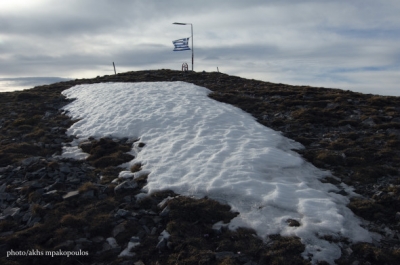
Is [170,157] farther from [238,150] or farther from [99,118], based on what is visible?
[99,118]

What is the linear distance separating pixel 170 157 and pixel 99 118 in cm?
760

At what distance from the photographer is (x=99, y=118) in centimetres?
1744

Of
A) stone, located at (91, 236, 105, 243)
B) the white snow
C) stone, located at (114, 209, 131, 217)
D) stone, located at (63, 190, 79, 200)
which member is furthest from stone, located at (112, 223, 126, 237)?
stone, located at (63, 190, 79, 200)

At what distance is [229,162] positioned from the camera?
11016mm

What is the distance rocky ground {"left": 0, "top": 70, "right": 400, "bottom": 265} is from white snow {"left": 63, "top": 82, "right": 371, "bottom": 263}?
0.41m

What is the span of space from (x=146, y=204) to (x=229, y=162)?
11.9 feet

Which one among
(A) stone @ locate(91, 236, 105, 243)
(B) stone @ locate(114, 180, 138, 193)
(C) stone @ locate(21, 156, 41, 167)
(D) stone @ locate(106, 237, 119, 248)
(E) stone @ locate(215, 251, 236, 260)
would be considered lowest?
(D) stone @ locate(106, 237, 119, 248)

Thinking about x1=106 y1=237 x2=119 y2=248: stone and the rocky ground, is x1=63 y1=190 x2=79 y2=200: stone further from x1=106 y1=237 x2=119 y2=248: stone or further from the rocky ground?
x1=106 y1=237 x2=119 y2=248: stone

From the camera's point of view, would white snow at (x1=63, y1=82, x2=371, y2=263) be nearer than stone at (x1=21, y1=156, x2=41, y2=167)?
Yes

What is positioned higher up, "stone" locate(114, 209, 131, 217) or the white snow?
the white snow

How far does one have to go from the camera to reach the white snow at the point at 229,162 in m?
7.73

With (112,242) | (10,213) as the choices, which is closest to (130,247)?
(112,242)

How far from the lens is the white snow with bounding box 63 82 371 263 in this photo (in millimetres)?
7734

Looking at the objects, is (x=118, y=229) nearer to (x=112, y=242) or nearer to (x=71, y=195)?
(x=112, y=242)
